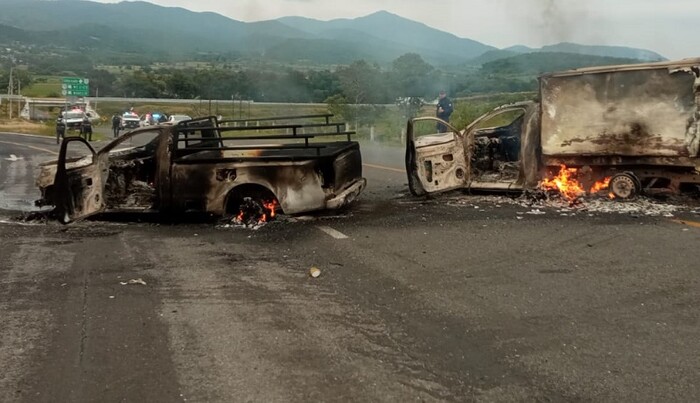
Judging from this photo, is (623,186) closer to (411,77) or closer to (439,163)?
(439,163)

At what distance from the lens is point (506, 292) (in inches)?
228

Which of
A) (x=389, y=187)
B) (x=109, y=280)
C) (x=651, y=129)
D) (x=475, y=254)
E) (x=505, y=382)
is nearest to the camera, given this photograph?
(x=505, y=382)

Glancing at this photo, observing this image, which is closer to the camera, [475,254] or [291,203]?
[475,254]

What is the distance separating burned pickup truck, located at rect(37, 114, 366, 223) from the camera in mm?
8953

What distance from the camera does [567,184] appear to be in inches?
419

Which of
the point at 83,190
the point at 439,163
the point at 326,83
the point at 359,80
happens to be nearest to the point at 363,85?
the point at 359,80

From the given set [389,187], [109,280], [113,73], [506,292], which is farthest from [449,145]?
[113,73]

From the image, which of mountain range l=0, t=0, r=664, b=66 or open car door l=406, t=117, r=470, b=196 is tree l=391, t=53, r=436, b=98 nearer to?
mountain range l=0, t=0, r=664, b=66

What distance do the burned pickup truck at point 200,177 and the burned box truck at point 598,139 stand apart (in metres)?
2.06

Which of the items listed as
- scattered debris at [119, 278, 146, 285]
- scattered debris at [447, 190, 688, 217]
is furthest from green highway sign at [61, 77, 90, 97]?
scattered debris at [119, 278, 146, 285]

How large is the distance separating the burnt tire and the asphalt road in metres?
0.99

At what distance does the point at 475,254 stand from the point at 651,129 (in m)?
4.25

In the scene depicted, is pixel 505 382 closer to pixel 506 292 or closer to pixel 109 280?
pixel 506 292

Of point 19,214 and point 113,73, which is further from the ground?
point 113,73
